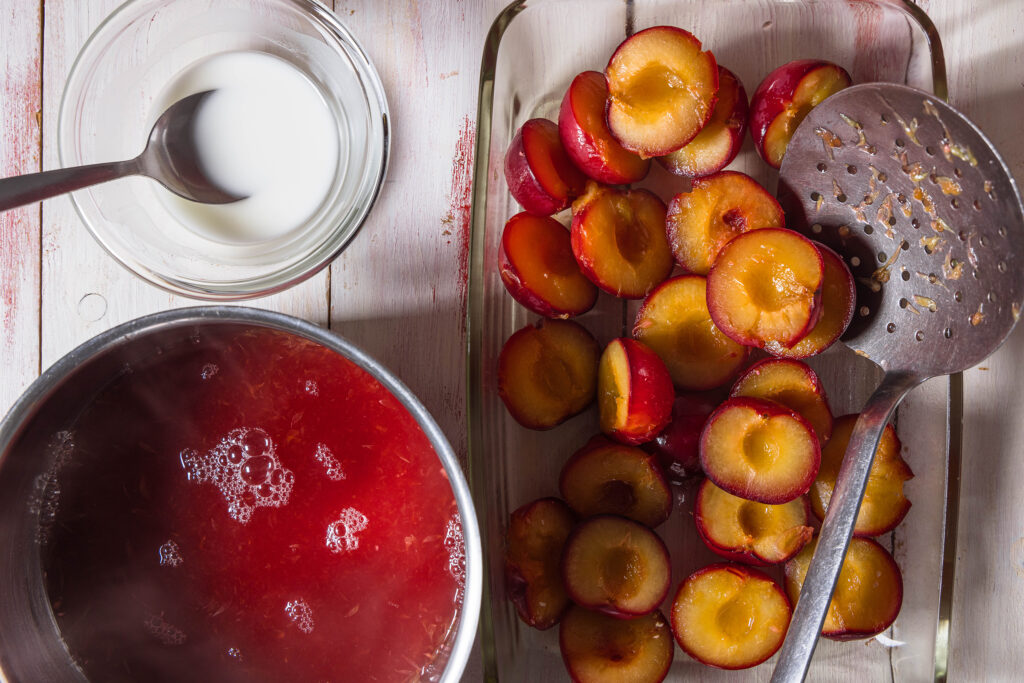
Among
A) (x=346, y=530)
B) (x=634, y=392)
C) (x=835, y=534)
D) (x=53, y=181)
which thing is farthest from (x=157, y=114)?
(x=835, y=534)

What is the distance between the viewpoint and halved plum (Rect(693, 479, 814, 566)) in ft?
2.99

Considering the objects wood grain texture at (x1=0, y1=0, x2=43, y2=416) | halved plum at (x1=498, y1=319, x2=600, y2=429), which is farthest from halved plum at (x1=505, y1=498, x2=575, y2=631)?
wood grain texture at (x1=0, y1=0, x2=43, y2=416)

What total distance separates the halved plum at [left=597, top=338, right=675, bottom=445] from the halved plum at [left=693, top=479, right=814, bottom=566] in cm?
11

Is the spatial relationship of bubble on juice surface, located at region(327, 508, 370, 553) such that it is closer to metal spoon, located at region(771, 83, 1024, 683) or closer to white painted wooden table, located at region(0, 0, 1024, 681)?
white painted wooden table, located at region(0, 0, 1024, 681)

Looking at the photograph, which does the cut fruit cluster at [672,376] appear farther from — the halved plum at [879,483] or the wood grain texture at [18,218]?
the wood grain texture at [18,218]

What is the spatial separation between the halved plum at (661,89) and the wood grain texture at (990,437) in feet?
1.19

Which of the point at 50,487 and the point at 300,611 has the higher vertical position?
the point at 50,487

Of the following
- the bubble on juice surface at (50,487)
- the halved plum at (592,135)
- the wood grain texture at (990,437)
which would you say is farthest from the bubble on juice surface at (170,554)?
the wood grain texture at (990,437)

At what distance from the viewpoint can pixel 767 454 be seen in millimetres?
889

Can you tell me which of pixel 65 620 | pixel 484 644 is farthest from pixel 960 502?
pixel 65 620

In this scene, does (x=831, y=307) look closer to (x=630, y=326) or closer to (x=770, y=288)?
(x=770, y=288)

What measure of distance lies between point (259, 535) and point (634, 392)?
0.44 metres

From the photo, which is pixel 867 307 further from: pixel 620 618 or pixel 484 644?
pixel 484 644

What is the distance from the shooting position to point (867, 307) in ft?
3.07
